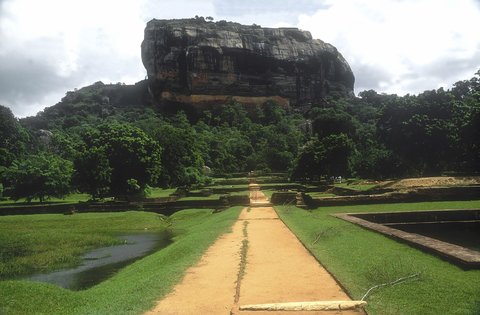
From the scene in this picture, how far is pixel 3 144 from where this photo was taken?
165 feet

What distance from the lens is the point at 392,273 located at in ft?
28.1

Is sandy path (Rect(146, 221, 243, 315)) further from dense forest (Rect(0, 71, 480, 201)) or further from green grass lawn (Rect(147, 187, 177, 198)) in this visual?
green grass lawn (Rect(147, 187, 177, 198))

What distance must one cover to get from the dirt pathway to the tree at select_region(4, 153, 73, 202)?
982 inches

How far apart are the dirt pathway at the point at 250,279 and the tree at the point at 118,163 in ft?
72.9

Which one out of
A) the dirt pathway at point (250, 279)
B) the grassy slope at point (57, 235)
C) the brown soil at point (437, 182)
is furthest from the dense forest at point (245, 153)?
the dirt pathway at point (250, 279)

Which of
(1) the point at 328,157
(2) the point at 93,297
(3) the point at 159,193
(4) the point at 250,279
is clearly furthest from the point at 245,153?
(2) the point at 93,297

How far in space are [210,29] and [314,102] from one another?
3300 cm

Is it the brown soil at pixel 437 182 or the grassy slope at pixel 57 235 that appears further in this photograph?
the brown soil at pixel 437 182

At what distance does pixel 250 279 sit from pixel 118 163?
2913 centimetres

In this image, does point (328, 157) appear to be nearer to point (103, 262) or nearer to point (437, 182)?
Result: point (437, 182)

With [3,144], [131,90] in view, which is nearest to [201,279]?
[3,144]

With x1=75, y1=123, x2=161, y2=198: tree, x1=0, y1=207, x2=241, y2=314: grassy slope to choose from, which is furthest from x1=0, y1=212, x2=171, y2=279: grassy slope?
x1=75, y1=123, x2=161, y2=198: tree

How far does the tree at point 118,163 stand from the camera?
34.5 m

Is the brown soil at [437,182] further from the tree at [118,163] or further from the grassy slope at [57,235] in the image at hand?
the tree at [118,163]
